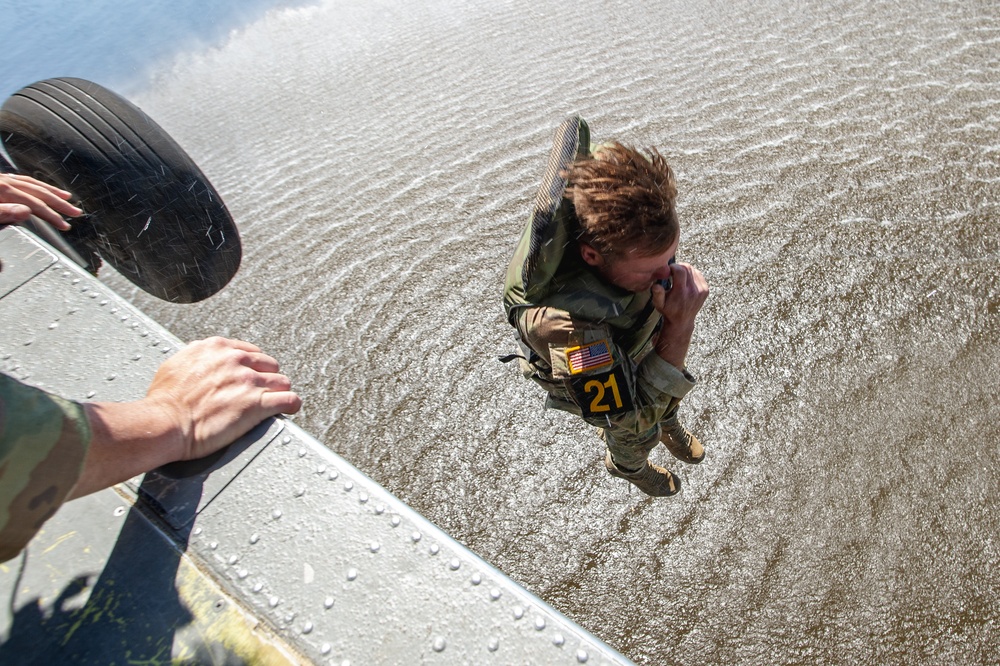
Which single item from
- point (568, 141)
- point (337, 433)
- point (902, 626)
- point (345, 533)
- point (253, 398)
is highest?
point (568, 141)

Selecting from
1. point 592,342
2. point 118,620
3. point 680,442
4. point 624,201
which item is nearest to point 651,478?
point 680,442

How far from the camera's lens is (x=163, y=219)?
129 inches

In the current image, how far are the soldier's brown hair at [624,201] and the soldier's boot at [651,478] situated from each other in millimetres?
1151

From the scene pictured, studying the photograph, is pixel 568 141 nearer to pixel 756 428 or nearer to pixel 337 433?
pixel 756 428

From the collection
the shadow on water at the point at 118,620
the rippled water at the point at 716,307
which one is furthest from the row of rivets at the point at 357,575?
the rippled water at the point at 716,307

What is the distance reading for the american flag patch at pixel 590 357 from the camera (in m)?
1.95

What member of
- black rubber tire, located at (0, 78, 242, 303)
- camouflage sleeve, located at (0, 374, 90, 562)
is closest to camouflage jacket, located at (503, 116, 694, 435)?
camouflage sleeve, located at (0, 374, 90, 562)

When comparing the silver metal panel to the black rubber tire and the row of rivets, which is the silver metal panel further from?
the black rubber tire

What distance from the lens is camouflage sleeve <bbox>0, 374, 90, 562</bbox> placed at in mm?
1281

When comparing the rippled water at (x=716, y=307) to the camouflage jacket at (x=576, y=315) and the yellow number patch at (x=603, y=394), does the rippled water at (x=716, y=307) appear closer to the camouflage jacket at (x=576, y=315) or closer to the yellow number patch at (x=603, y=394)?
the camouflage jacket at (x=576, y=315)

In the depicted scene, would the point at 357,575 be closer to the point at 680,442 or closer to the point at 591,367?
the point at 591,367

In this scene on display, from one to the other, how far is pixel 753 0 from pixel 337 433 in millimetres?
6904

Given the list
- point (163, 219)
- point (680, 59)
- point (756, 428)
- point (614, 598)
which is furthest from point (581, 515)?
point (680, 59)

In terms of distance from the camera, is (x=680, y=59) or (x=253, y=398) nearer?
(x=253, y=398)
